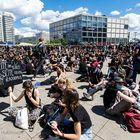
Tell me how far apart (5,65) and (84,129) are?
3483 mm

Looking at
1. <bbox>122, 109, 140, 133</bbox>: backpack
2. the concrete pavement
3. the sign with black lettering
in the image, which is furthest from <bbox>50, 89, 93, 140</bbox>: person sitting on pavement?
the sign with black lettering

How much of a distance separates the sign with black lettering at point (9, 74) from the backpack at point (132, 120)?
3265mm

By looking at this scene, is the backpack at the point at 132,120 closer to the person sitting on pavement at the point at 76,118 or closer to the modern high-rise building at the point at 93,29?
the person sitting on pavement at the point at 76,118

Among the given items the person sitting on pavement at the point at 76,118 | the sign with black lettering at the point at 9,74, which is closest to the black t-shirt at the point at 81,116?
the person sitting on pavement at the point at 76,118

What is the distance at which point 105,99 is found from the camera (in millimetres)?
4699

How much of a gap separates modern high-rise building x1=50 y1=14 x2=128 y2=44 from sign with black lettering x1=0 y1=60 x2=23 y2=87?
70973mm

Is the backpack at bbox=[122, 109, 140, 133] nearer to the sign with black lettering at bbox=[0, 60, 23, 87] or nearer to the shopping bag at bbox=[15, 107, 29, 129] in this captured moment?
the shopping bag at bbox=[15, 107, 29, 129]

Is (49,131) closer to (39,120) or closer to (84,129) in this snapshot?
(39,120)

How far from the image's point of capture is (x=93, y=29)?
7725cm

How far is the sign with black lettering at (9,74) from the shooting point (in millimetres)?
5105

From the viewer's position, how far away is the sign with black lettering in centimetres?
511

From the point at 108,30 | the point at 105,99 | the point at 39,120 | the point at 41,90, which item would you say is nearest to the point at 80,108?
the point at 39,120

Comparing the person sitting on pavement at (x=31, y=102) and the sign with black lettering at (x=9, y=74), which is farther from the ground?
the sign with black lettering at (x=9, y=74)

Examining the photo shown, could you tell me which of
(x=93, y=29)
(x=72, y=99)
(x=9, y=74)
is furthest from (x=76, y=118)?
(x=93, y=29)
